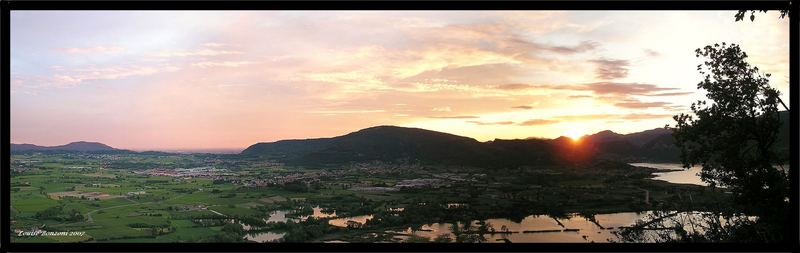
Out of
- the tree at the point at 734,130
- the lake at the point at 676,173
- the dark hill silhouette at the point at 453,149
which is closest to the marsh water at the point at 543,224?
the lake at the point at 676,173

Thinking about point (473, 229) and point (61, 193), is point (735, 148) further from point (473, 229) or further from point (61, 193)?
point (61, 193)

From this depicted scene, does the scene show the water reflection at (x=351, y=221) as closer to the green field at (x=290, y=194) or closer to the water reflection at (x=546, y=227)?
the green field at (x=290, y=194)

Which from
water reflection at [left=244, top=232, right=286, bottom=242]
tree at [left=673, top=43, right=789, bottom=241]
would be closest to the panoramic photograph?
tree at [left=673, top=43, right=789, bottom=241]

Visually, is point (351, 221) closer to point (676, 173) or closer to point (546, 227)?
point (546, 227)

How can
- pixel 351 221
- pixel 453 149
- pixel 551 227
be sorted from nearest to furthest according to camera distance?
pixel 351 221 < pixel 551 227 < pixel 453 149

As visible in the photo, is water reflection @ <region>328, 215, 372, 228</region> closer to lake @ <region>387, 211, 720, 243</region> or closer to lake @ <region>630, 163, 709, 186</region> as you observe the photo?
lake @ <region>387, 211, 720, 243</region>

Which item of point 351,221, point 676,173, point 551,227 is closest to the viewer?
point 351,221

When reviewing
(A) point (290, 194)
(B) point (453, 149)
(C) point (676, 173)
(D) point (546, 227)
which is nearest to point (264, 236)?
(A) point (290, 194)

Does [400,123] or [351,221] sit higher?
[400,123]
